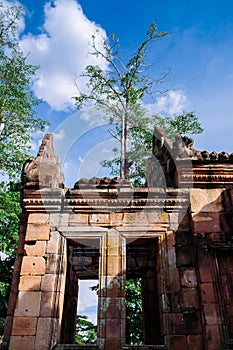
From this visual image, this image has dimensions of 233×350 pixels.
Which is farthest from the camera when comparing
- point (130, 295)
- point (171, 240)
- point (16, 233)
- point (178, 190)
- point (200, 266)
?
point (16, 233)

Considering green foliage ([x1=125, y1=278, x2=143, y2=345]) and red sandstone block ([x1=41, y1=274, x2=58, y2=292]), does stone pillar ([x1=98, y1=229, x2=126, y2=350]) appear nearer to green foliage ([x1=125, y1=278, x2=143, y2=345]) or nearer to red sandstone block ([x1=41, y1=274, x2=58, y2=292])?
red sandstone block ([x1=41, y1=274, x2=58, y2=292])

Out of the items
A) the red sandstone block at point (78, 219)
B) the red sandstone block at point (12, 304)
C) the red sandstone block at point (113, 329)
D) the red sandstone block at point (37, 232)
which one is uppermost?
the red sandstone block at point (78, 219)

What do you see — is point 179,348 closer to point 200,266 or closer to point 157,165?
point 200,266

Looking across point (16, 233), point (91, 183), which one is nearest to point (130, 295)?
point (16, 233)

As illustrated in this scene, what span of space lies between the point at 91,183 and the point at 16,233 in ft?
31.1

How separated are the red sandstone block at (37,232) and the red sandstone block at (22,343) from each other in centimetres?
171

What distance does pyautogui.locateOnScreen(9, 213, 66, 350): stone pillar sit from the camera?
505 cm

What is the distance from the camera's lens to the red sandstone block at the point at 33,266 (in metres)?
5.55

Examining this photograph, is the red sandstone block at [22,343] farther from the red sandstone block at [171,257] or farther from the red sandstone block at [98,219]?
the red sandstone block at [171,257]

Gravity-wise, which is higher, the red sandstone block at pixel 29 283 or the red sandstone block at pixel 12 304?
the red sandstone block at pixel 29 283

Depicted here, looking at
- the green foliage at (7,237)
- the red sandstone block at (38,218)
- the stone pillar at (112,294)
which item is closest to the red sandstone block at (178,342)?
the stone pillar at (112,294)

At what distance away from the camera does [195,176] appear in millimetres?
6363

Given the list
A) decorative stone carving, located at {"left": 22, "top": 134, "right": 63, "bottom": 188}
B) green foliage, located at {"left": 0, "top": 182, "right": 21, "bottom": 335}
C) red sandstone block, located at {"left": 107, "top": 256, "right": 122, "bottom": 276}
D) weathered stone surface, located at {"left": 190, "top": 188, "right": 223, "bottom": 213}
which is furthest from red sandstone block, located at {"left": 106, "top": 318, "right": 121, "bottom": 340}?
green foliage, located at {"left": 0, "top": 182, "right": 21, "bottom": 335}

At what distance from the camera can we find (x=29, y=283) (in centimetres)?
547
